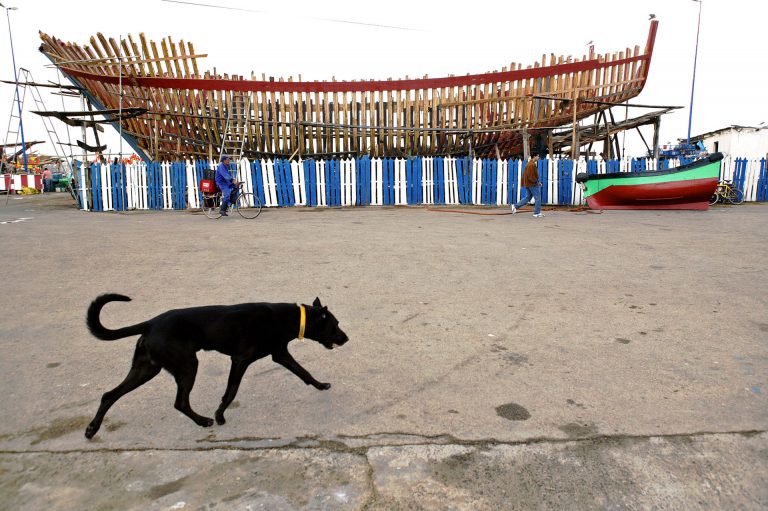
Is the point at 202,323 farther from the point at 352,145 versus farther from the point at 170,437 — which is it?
the point at 352,145

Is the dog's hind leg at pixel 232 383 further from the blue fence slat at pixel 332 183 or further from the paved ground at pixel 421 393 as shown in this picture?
the blue fence slat at pixel 332 183

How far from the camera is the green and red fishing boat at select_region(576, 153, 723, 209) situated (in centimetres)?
1333

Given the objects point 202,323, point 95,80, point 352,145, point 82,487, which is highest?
point 95,80

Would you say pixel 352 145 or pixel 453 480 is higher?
pixel 352 145

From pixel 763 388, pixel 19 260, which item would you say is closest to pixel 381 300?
pixel 763 388

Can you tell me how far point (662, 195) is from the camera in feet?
45.0

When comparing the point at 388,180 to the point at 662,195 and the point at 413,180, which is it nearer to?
the point at 413,180

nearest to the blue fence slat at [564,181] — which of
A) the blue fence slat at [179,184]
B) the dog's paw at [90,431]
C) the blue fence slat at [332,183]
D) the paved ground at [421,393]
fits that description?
the blue fence slat at [332,183]

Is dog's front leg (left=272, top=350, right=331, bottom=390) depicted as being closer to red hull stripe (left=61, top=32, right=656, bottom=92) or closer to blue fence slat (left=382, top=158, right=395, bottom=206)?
blue fence slat (left=382, top=158, right=395, bottom=206)

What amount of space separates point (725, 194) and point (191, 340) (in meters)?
18.8

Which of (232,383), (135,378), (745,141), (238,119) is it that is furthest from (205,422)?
(745,141)

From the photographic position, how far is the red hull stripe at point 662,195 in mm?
13562

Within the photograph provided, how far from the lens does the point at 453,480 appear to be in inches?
87.4

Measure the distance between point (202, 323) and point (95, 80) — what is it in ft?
54.8
